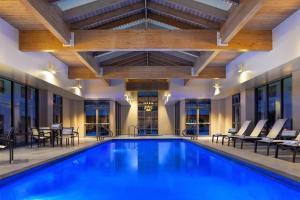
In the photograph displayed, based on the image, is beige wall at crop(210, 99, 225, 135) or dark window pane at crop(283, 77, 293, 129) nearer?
dark window pane at crop(283, 77, 293, 129)

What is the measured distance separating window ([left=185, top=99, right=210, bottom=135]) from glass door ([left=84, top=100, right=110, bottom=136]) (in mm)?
4657

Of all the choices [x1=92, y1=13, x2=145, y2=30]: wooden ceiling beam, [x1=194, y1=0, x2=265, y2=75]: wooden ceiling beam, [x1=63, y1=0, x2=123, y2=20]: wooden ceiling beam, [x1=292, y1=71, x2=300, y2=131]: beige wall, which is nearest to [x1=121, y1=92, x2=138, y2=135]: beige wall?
[x1=92, y1=13, x2=145, y2=30]: wooden ceiling beam

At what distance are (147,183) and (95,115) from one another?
1449 cm

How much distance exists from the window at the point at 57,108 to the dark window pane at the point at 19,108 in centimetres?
360

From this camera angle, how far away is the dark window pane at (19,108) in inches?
447

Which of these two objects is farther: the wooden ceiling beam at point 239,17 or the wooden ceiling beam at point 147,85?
the wooden ceiling beam at point 147,85

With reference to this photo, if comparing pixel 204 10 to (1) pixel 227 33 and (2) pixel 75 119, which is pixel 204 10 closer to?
(1) pixel 227 33

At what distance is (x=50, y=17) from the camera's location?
675 cm

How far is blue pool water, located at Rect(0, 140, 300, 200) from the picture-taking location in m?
4.88

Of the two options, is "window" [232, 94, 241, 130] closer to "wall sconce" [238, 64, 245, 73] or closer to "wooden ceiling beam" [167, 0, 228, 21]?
"wall sconce" [238, 64, 245, 73]

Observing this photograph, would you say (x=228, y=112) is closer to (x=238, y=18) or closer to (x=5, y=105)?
(x=5, y=105)

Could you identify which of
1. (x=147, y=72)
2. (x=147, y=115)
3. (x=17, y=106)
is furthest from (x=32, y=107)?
(x=147, y=115)

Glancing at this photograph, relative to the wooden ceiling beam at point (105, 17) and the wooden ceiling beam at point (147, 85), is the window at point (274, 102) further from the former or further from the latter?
the wooden ceiling beam at point (147, 85)

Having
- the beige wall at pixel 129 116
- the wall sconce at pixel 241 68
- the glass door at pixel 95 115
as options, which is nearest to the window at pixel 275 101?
the wall sconce at pixel 241 68
